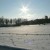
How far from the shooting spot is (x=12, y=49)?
12859 millimetres

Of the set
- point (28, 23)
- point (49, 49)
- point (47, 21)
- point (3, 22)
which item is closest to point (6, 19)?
point (3, 22)

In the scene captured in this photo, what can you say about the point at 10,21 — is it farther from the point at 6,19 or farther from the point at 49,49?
the point at 49,49

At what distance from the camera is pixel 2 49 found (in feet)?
41.6

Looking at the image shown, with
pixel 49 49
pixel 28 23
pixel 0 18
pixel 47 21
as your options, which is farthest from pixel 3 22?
pixel 49 49

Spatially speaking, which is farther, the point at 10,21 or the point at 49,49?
the point at 10,21

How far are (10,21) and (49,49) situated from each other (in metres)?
161

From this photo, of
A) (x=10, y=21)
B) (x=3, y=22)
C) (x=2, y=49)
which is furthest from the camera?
(x=10, y=21)

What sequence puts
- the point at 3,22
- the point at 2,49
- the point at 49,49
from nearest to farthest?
the point at 2,49 → the point at 49,49 → the point at 3,22

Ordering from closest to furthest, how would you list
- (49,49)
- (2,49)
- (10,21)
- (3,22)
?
(2,49) → (49,49) → (3,22) → (10,21)

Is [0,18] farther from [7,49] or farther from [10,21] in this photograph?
[7,49]

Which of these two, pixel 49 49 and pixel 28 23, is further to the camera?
pixel 28 23

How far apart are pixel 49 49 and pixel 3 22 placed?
149m

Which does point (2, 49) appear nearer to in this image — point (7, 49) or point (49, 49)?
point (7, 49)

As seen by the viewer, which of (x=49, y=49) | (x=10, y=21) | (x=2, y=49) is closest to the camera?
(x=2, y=49)
